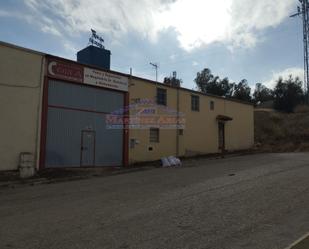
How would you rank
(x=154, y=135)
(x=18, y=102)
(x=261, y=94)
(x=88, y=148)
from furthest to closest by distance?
Result: (x=261, y=94)
(x=154, y=135)
(x=88, y=148)
(x=18, y=102)

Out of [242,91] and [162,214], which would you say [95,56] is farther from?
[242,91]

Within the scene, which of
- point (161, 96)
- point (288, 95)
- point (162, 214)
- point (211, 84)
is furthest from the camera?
point (211, 84)

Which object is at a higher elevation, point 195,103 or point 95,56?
point 95,56

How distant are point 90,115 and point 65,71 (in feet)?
9.66

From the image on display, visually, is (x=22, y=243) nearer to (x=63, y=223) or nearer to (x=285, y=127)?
(x=63, y=223)

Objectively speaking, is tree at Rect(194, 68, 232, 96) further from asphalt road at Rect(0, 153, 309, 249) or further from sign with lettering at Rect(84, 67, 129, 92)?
asphalt road at Rect(0, 153, 309, 249)

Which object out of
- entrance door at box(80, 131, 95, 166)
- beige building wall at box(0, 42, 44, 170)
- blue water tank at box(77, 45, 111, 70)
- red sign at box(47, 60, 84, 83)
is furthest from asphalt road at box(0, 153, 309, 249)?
blue water tank at box(77, 45, 111, 70)

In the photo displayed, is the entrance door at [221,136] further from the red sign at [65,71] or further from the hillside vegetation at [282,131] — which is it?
the red sign at [65,71]

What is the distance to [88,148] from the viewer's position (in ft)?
72.3

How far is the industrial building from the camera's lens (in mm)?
18625

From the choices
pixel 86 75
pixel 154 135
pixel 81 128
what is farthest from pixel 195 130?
pixel 86 75

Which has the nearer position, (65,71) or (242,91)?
(65,71)

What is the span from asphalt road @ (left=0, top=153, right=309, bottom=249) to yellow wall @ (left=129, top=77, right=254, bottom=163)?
416 inches

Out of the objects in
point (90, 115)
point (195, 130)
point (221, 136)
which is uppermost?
point (90, 115)
